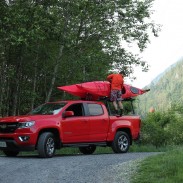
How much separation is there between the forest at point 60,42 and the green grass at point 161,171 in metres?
9.46

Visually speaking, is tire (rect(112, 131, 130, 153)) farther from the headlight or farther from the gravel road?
the gravel road

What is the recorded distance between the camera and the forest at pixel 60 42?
62.0ft

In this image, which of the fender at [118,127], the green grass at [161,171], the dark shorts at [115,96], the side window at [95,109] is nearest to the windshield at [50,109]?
the side window at [95,109]

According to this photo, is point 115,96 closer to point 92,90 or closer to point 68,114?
point 92,90

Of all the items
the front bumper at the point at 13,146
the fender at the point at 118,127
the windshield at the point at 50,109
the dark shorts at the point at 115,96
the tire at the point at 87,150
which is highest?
the dark shorts at the point at 115,96

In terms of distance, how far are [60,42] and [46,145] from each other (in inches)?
338

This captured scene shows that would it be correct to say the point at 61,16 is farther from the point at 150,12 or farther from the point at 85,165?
the point at 85,165

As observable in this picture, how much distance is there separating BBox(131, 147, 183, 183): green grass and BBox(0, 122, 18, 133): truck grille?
192 inches

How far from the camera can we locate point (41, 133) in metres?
13.8

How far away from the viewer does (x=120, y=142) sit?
53.2 ft

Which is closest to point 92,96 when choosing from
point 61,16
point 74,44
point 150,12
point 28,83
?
point 74,44

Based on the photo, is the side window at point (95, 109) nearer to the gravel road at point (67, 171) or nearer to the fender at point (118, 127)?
the fender at point (118, 127)

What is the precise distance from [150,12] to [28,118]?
591 inches

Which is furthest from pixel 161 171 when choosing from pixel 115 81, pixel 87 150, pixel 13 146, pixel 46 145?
pixel 87 150
